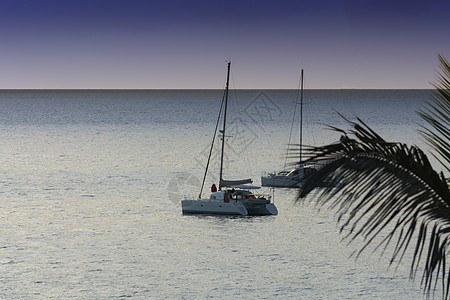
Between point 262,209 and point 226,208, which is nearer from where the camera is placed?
point 262,209

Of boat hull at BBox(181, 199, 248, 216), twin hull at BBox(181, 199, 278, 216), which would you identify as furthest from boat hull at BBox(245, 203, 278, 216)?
boat hull at BBox(181, 199, 248, 216)

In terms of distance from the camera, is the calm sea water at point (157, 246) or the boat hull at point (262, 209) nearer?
the calm sea water at point (157, 246)

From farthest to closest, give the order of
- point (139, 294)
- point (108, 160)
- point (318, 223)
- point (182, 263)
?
point (108, 160) → point (318, 223) → point (182, 263) → point (139, 294)

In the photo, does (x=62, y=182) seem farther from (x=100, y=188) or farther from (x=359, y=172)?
(x=359, y=172)

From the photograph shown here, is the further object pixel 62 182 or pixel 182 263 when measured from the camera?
pixel 62 182

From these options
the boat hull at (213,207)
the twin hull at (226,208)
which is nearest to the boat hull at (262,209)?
the twin hull at (226,208)

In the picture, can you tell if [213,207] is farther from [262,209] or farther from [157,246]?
[157,246]

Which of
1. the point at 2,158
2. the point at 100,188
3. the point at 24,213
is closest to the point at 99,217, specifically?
the point at 24,213

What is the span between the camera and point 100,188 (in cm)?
6122

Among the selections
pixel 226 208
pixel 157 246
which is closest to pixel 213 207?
pixel 226 208

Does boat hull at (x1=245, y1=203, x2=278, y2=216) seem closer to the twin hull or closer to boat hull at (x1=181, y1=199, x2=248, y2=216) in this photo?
the twin hull

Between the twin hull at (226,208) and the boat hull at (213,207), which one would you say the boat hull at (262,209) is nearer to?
the twin hull at (226,208)

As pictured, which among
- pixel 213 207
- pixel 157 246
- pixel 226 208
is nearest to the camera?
pixel 157 246

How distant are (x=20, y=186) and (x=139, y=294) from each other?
1399 inches
